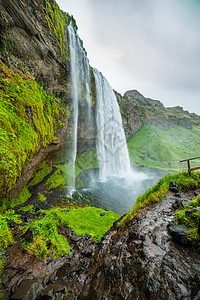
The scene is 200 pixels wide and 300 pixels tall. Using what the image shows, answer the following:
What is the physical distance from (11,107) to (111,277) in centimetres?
788

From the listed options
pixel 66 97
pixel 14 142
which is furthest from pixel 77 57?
pixel 14 142

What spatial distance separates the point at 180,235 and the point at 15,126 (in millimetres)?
7686

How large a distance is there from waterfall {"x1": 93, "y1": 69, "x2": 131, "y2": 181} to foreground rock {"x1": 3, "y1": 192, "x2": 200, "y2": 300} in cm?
1899

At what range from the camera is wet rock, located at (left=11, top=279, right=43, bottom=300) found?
73.4 inches

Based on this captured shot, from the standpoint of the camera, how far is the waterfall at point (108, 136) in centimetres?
2378

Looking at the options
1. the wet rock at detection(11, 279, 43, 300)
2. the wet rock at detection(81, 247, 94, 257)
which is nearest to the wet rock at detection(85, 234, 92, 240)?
the wet rock at detection(81, 247, 94, 257)

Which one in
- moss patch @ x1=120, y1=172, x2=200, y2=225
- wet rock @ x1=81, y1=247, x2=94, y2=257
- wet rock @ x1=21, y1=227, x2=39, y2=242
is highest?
moss patch @ x1=120, y1=172, x2=200, y2=225

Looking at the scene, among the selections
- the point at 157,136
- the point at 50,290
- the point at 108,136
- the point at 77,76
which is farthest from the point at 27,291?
the point at 157,136

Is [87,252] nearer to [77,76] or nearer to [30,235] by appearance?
[30,235]

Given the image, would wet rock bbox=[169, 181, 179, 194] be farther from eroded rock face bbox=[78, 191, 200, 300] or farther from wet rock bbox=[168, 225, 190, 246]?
wet rock bbox=[168, 225, 190, 246]

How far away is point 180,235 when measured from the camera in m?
2.33

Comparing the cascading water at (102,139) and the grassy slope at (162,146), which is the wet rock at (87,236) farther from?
the grassy slope at (162,146)

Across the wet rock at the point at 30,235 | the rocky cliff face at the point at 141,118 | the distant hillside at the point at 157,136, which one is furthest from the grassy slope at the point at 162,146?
the wet rock at the point at 30,235

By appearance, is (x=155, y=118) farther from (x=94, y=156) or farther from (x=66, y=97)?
(x=66, y=97)
